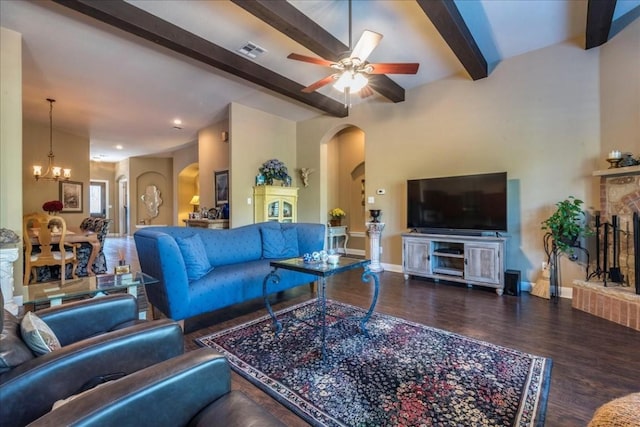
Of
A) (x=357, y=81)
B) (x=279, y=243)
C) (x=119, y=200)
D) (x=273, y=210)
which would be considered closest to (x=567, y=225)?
(x=357, y=81)

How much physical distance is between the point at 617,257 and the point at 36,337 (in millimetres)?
4948

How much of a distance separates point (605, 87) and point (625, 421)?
13.9ft

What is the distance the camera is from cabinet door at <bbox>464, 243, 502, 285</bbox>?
3.85m

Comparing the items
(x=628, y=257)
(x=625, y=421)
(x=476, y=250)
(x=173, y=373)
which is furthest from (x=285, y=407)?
(x=628, y=257)

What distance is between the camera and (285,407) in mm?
1715

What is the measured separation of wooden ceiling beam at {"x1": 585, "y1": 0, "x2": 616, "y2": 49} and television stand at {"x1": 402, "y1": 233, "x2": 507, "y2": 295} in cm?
251

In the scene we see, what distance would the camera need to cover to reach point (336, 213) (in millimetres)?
7426

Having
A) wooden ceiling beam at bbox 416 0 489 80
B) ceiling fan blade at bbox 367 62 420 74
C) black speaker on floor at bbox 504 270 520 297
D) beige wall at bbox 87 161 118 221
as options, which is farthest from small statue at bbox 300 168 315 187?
beige wall at bbox 87 161 118 221

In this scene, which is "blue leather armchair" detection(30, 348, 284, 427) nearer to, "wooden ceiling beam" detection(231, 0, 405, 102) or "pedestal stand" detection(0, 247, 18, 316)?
"wooden ceiling beam" detection(231, 0, 405, 102)

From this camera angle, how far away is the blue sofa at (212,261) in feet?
8.55

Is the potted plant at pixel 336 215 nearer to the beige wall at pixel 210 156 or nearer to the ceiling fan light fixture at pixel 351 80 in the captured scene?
the beige wall at pixel 210 156

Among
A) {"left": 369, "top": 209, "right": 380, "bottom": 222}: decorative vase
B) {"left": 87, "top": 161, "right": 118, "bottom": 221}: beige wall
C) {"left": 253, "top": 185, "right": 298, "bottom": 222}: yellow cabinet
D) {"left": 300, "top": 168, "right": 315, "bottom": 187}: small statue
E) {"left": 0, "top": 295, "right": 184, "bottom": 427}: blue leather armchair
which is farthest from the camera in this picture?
{"left": 87, "top": 161, "right": 118, "bottom": 221}: beige wall

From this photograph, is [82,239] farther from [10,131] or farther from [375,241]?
[375,241]

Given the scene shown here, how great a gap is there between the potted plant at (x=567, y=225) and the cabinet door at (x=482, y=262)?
2.05 feet
